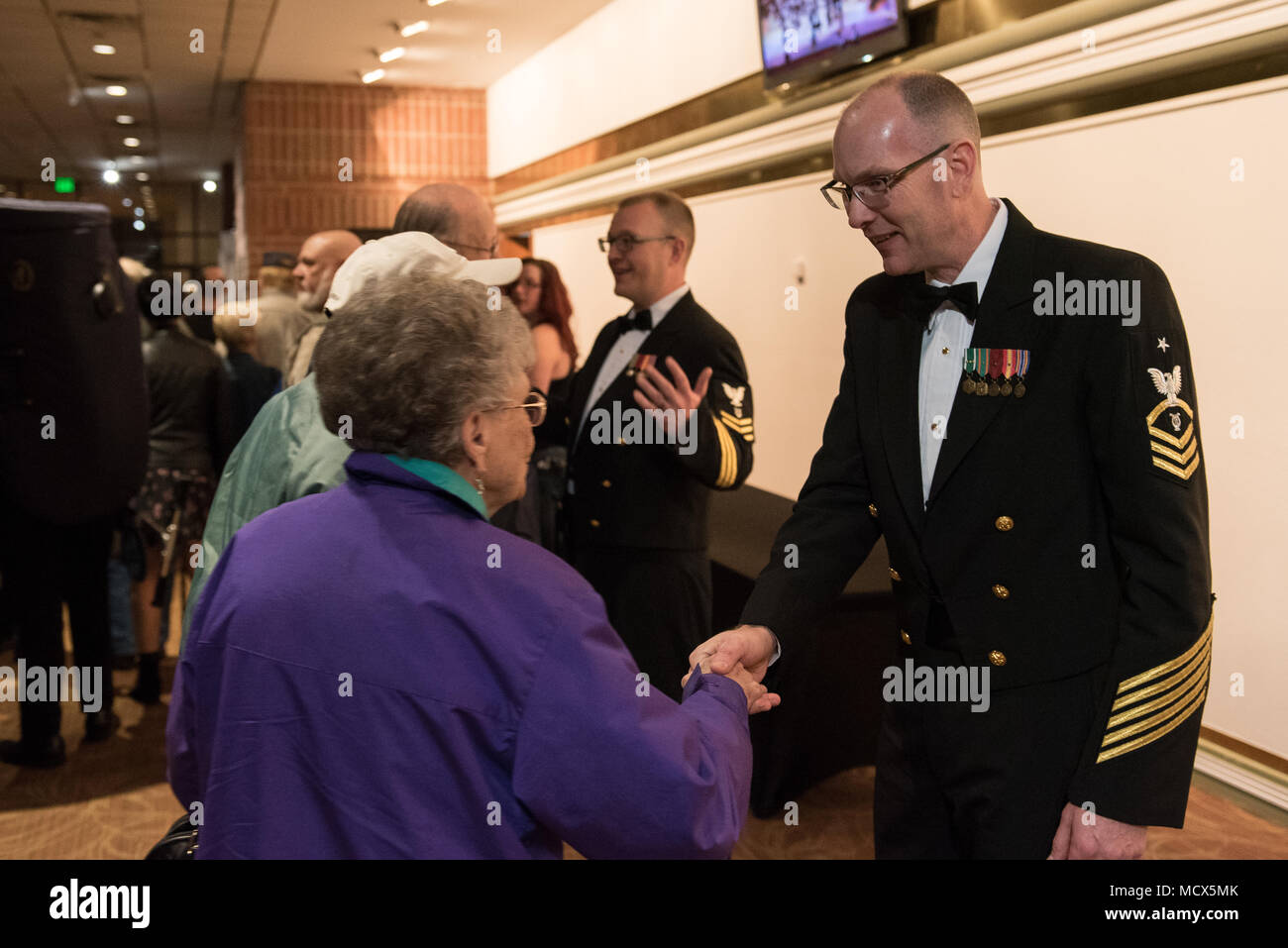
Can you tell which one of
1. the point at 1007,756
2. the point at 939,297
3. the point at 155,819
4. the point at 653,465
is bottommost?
the point at 155,819

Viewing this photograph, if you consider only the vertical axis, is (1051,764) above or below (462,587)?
below

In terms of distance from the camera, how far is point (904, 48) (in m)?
4.84

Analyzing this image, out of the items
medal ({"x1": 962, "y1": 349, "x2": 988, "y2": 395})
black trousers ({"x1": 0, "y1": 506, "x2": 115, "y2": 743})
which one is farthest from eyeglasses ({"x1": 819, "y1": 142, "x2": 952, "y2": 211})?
black trousers ({"x1": 0, "y1": 506, "x2": 115, "y2": 743})

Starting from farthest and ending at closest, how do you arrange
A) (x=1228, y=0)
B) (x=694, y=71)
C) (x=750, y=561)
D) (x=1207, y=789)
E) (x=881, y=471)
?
(x=694, y=71), (x=750, y=561), (x=1207, y=789), (x=1228, y=0), (x=881, y=471)

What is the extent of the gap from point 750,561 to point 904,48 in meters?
2.41

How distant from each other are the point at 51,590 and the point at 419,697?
311cm

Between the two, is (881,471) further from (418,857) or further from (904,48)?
(904,48)

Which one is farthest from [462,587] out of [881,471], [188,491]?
[188,491]

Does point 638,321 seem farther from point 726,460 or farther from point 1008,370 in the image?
point 1008,370

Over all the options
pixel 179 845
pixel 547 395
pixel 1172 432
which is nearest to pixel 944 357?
pixel 1172 432

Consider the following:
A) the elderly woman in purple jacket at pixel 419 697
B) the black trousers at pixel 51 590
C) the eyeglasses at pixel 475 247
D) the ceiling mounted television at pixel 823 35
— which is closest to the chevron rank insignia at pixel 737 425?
the eyeglasses at pixel 475 247

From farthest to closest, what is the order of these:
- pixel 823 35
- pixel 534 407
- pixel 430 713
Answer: pixel 823 35 → pixel 534 407 → pixel 430 713

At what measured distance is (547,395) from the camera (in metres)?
3.80

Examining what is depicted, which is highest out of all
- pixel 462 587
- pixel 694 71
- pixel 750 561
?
pixel 694 71
